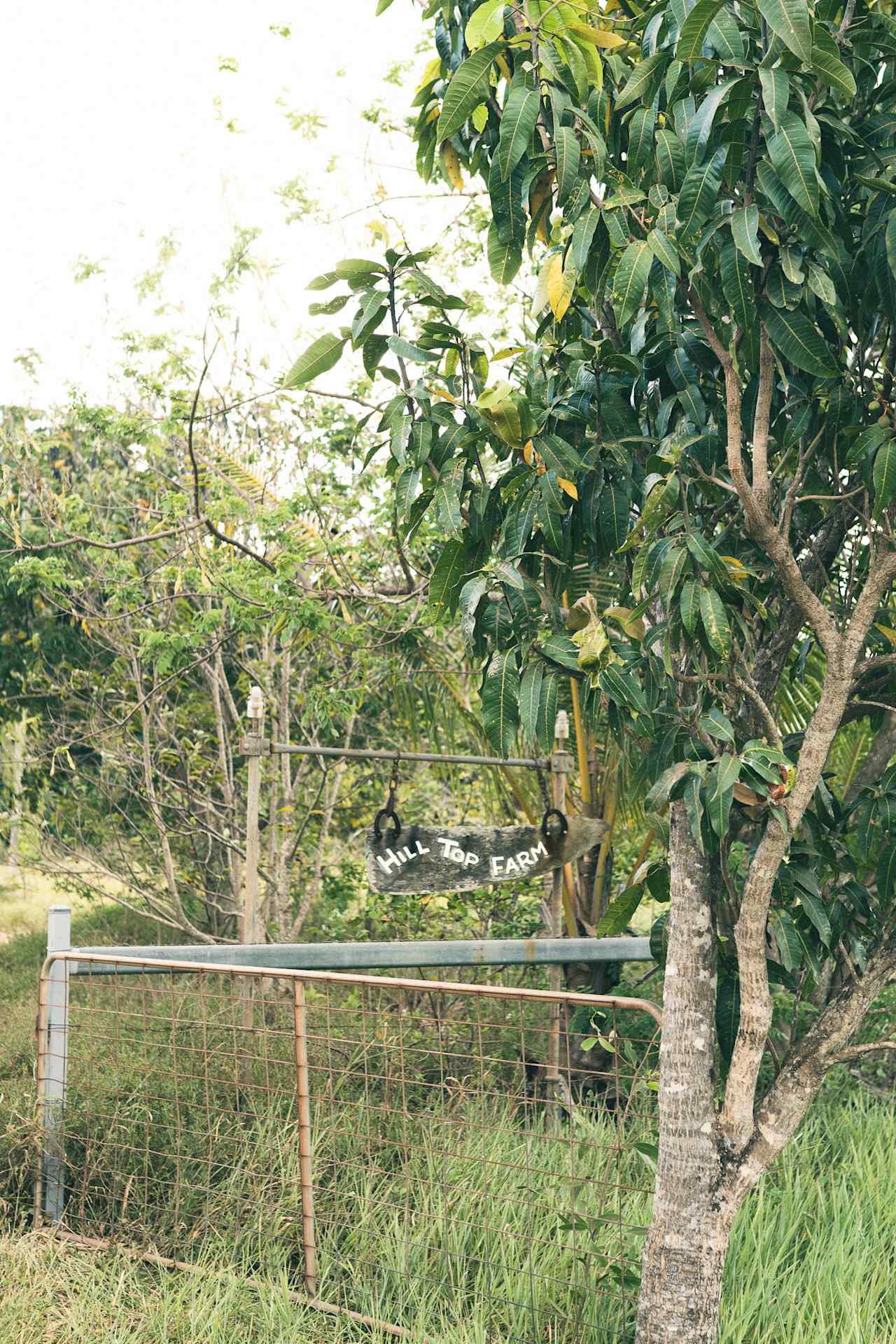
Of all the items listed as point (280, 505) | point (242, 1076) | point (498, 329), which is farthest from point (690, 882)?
point (498, 329)

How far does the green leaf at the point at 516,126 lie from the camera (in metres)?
2.51

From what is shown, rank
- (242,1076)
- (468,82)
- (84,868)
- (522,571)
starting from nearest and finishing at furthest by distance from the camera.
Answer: (468,82), (522,571), (242,1076), (84,868)

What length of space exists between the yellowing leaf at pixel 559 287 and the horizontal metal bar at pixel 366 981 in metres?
1.63

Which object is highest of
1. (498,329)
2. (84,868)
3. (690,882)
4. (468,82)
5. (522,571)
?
(498,329)

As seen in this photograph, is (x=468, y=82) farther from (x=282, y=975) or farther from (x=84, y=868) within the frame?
(x=84, y=868)

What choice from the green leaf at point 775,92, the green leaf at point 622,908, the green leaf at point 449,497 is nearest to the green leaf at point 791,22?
the green leaf at point 775,92

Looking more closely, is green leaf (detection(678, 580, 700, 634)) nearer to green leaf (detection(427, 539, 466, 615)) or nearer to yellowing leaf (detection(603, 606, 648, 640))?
yellowing leaf (detection(603, 606, 648, 640))

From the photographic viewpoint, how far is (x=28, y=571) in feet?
20.8

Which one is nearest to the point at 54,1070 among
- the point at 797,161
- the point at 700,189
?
the point at 700,189

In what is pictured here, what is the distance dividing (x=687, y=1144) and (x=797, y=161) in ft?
7.01

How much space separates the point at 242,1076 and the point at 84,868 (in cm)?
448

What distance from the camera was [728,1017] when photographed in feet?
9.62

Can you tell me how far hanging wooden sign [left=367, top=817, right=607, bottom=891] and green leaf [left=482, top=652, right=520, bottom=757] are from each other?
2.47 meters

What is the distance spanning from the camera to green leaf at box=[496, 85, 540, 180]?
2.51 metres
